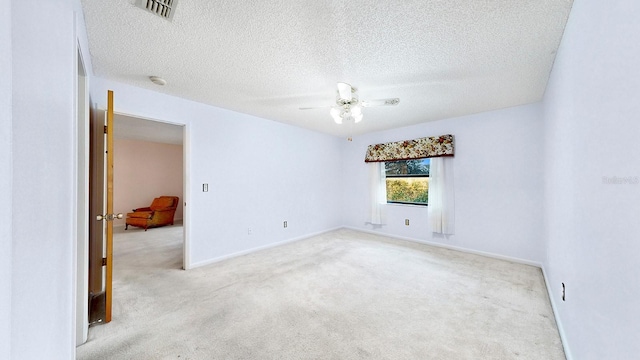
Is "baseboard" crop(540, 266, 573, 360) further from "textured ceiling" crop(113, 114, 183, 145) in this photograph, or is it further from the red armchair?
the red armchair

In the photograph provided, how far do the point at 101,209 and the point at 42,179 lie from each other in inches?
73.4

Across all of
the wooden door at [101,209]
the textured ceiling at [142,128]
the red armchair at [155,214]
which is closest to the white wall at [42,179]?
the wooden door at [101,209]

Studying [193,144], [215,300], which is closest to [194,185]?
[193,144]

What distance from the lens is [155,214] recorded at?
5742 mm

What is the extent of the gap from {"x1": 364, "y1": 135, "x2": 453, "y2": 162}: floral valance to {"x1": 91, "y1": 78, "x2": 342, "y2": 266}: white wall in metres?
1.17

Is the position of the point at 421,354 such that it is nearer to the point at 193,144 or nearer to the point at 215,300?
the point at 215,300

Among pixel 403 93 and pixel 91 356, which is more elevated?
pixel 403 93

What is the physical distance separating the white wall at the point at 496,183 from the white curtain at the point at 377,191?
28.2 inches

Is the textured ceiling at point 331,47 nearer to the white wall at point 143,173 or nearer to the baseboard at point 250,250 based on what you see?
the baseboard at point 250,250

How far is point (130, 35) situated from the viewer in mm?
1821

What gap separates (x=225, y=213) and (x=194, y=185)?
24.5 inches

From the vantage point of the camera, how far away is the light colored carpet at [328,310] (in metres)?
1.69

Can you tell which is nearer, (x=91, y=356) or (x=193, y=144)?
(x=91, y=356)

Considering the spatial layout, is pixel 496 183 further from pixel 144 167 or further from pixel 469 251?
pixel 144 167
